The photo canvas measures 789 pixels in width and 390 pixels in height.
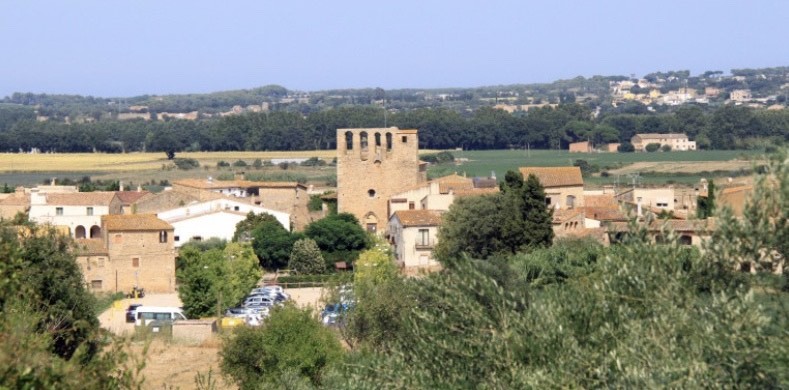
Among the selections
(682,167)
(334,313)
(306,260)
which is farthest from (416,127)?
(334,313)

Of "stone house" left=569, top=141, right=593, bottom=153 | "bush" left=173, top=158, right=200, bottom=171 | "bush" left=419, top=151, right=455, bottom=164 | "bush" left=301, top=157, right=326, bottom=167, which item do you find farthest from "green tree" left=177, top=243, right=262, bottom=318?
"stone house" left=569, top=141, right=593, bottom=153

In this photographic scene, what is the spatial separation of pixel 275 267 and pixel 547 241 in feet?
27.0

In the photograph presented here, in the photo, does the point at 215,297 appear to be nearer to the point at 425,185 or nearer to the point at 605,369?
the point at 425,185

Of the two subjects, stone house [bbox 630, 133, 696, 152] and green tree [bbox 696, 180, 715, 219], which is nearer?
green tree [bbox 696, 180, 715, 219]

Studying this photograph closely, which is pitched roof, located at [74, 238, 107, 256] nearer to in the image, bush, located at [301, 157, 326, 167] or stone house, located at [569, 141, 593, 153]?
bush, located at [301, 157, 326, 167]

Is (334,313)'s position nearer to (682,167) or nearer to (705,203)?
(705,203)

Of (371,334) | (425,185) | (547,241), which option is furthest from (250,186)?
(371,334)

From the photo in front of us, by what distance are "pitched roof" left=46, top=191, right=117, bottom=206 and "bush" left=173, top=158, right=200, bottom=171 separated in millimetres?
43989

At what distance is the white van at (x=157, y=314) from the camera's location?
29.1 meters

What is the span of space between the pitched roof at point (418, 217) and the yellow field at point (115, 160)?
4841 cm

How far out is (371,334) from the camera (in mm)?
24344

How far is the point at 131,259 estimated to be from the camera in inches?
1389

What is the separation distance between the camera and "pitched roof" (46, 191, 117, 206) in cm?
4372

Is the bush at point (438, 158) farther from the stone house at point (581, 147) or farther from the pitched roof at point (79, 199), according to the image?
the pitched roof at point (79, 199)
